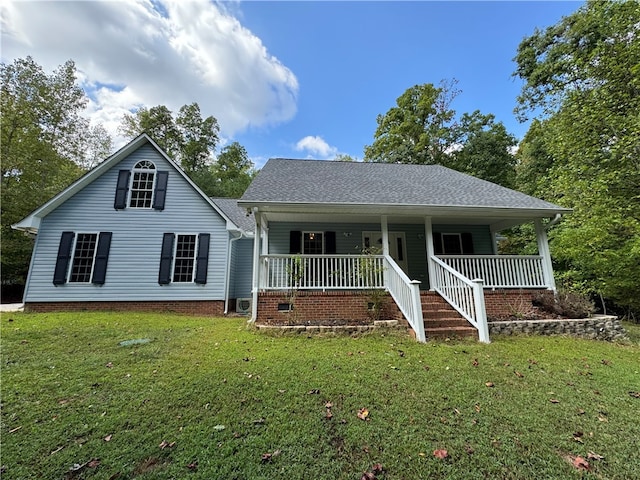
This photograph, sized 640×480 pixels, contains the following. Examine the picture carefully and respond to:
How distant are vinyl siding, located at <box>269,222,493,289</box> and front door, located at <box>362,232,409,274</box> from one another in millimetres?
135

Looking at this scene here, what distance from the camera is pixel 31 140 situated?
14406 mm

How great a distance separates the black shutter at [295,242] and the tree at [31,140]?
14929mm

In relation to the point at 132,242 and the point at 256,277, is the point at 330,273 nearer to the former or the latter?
the point at 256,277

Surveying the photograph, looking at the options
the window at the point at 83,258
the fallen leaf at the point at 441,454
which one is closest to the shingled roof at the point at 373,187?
the fallen leaf at the point at 441,454

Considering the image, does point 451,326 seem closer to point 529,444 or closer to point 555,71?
point 529,444

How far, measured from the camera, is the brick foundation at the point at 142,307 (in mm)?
9234

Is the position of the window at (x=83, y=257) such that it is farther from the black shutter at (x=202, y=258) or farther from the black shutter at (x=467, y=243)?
the black shutter at (x=467, y=243)

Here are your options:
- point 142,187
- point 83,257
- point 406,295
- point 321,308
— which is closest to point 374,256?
point 406,295

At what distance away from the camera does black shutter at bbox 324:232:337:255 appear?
9.73 metres

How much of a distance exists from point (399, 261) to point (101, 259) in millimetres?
10886

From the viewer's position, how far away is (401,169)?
1188 cm

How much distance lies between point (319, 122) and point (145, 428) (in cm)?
2128

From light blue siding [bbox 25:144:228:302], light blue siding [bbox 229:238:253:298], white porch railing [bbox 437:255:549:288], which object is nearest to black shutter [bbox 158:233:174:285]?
light blue siding [bbox 25:144:228:302]

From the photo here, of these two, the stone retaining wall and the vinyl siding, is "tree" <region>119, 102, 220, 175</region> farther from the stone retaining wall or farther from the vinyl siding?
the stone retaining wall
